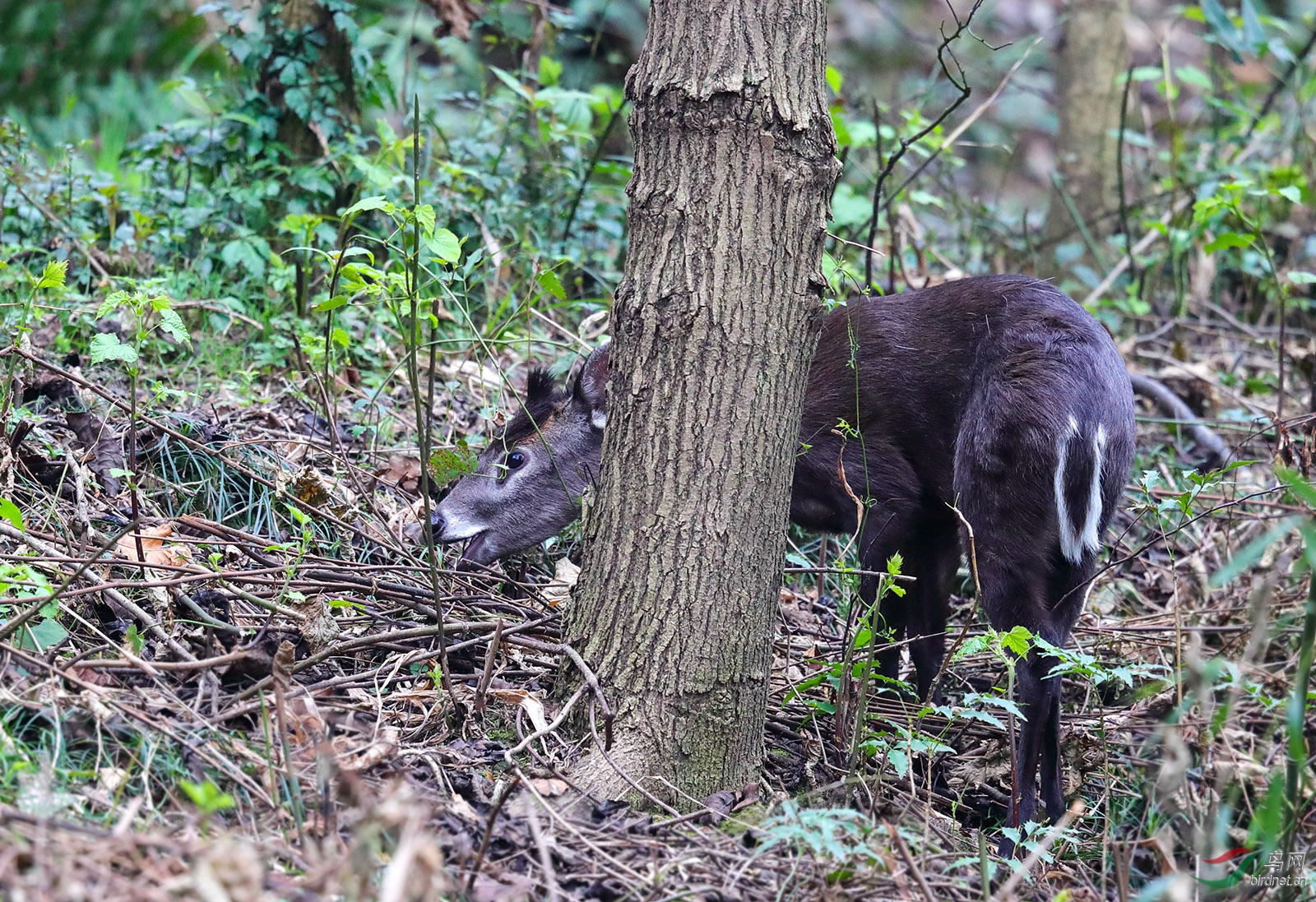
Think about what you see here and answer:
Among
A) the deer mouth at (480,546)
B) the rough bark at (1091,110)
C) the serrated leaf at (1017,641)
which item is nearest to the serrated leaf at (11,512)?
Result: the deer mouth at (480,546)

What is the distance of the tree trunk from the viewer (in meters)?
3.34

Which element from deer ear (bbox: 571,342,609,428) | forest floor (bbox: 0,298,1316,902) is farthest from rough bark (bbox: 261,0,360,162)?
deer ear (bbox: 571,342,609,428)

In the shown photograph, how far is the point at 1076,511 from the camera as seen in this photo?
14.5ft

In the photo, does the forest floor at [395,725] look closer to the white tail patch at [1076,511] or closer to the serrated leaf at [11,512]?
the serrated leaf at [11,512]

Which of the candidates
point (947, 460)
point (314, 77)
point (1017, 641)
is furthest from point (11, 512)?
point (314, 77)

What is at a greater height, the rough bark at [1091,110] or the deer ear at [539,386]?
the rough bark at [1091,110]

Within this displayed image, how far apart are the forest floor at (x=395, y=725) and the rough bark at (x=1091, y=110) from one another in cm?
421

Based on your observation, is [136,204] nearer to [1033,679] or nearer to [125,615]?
[125,615]

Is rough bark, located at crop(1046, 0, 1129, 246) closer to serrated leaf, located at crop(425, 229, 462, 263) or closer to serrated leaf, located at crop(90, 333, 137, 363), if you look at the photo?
serrated leaf, located at crop(425, 229, 462, 263)

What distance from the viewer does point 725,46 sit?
3.30 meters

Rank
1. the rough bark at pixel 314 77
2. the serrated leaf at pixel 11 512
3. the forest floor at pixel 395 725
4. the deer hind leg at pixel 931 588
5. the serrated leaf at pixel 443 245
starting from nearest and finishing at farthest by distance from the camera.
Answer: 1. the forest floor at pixel 395 725
2. the serrated leaf at pixel 11 512
3. the serrated leaf at pixel 443 245
4. the deer hind leg at pixel 931 588
5. the rough bark at pixel 314 77

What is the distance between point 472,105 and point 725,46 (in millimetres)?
5233

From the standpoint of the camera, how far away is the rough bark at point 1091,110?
891 centimetres
